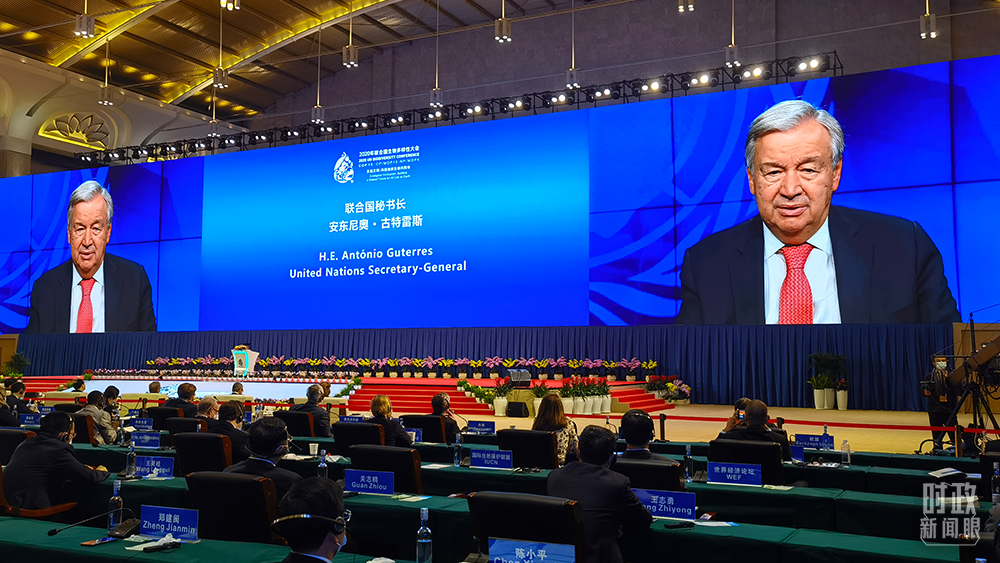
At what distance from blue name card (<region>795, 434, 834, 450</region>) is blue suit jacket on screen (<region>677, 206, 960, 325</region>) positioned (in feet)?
30.3

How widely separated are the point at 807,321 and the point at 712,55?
26.1ft

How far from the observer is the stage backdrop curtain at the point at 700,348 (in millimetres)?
14680

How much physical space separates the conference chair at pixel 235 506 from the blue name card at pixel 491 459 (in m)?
1.75

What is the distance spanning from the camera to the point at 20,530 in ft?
9.78

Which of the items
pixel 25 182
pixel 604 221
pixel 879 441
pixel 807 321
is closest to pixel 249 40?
pixel 25 182

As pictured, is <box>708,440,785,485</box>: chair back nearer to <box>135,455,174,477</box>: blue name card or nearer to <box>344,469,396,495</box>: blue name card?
<box>344,469,396,495</box>: blue name card

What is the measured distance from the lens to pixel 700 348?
53.7ft

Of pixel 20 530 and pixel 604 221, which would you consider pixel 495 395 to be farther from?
pixel 20 530

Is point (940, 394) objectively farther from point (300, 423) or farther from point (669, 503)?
point (300, 423)

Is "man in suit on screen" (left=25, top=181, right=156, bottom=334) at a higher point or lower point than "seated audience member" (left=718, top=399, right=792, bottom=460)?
higher

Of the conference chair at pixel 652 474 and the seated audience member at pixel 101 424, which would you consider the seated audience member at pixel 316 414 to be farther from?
the conference chair at pixel 652 474

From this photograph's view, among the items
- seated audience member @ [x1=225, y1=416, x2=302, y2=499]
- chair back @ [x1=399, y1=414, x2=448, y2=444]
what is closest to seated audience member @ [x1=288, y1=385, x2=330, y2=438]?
chair back @ [x1=399, y1=414, x2=448, y2=444]

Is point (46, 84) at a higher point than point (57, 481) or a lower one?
higher

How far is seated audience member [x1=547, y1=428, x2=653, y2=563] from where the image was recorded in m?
2.92
